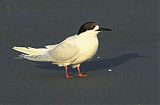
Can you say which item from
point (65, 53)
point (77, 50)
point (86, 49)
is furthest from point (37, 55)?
point (86, 49)

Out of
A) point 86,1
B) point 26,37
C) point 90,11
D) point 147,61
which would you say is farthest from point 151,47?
point 86,1

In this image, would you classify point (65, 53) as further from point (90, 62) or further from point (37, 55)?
point (90, 62)

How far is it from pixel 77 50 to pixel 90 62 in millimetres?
1217

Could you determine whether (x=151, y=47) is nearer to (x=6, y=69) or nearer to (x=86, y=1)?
(x=6, y=69)

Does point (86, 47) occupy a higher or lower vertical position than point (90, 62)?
higher

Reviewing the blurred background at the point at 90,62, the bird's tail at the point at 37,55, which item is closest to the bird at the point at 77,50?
the bird's tail at the point at 37,55

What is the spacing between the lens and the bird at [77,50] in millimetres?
8906

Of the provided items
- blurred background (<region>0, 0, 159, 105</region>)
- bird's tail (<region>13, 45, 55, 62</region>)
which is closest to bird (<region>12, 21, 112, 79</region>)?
bird's tail (<region>13, 45, 55, 62</region>)

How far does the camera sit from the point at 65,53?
898 cm

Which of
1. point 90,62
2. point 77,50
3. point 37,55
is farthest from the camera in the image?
point 90,62

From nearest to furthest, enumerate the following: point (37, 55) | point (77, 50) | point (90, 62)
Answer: point (77, 50) < point (37, 55) < point (90, 62)

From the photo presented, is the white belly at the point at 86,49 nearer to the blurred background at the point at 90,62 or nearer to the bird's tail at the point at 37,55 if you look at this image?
the blurred background at the point at 90,62

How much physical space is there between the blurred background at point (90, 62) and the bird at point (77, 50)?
23cm

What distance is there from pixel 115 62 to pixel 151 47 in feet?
4.31
